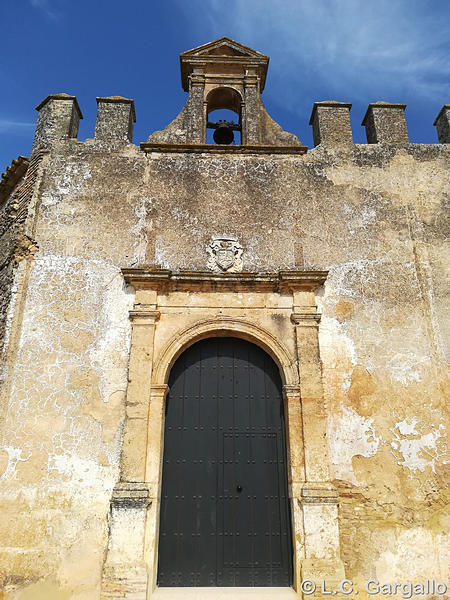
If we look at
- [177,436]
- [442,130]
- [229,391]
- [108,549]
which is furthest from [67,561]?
[442,130]

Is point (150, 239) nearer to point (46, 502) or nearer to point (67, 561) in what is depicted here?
point (46, 502)

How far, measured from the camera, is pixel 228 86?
24.7ft

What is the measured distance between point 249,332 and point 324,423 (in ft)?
4.44

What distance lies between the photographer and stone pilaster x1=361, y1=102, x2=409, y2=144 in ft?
23.1

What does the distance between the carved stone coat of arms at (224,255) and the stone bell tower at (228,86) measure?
1.82 m

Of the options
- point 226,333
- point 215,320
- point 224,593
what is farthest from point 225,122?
point 224,593

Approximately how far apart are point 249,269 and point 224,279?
0.36 metres

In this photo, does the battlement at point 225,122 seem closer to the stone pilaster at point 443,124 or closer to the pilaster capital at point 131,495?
the stone pilaster at point 443,124

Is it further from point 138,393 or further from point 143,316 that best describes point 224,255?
point 138,393

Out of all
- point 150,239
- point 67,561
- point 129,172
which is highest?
point 129,172

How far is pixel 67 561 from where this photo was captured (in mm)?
4934

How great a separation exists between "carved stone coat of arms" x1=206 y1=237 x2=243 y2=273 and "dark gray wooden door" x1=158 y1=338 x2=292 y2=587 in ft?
2.97

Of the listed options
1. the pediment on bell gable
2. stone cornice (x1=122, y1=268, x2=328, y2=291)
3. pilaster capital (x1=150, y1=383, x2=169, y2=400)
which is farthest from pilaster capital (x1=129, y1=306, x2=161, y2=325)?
the pediment on bell gable

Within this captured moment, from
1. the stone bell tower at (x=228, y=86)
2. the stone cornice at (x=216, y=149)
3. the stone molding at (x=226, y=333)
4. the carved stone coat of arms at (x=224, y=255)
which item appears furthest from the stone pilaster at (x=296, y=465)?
the stone bell tower at (x=228, y=86)
